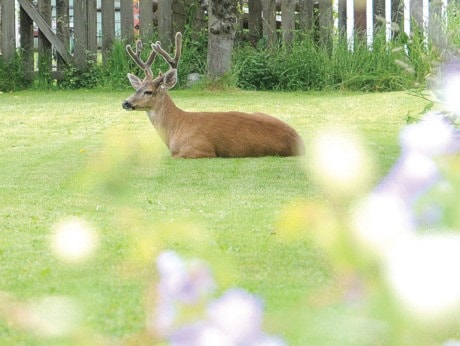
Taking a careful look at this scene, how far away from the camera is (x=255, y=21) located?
49.3 ft

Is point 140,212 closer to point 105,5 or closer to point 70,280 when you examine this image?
point 70,280

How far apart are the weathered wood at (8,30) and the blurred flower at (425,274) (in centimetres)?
1396

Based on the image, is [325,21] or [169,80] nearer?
[169,80]

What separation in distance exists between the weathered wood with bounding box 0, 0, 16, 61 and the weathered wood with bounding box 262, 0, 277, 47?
11.1 ft

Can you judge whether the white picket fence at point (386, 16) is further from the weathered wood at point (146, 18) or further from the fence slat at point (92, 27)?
the fence slat at point (92, 27)

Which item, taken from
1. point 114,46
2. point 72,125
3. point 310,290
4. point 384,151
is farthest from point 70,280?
point 114,46

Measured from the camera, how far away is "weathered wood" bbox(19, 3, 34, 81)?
585 inches

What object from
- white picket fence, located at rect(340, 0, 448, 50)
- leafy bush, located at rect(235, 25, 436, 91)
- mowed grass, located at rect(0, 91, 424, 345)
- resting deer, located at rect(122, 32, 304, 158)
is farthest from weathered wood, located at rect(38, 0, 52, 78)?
resting deer, located at rect(122, 32, 304, 158)

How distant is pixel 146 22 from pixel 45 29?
4.44 ft

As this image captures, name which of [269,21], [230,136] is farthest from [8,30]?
[230,136]

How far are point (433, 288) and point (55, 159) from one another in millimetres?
7102

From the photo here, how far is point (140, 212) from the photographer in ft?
17.6

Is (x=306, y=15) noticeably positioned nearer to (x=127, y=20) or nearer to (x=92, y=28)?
(x=127, y=20)

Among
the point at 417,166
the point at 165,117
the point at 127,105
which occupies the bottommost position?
the point at 165,117
